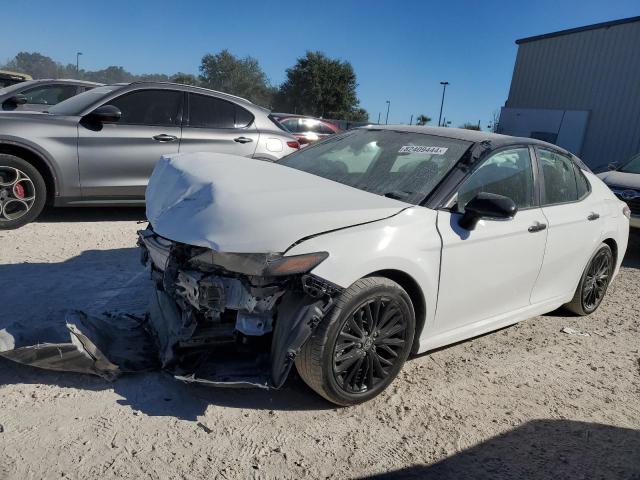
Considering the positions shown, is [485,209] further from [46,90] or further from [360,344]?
[46,90]

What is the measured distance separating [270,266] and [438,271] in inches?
43.3

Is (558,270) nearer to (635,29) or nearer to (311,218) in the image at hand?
(311,218)

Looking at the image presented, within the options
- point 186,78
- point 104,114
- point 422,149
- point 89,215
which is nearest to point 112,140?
point 104,114

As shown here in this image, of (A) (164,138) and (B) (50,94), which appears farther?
(B) (50,94)

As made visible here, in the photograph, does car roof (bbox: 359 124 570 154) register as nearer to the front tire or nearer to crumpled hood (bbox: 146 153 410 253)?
crumpled hood (bbox: 146 153 410 253)

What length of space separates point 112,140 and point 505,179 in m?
4.39

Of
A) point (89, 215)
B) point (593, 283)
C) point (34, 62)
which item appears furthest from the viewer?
point (34, 62)

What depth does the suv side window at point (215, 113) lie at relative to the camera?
6.71 m

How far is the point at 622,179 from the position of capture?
8211 mm

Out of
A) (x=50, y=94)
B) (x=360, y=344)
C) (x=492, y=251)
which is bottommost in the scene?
(x=360, y=344)

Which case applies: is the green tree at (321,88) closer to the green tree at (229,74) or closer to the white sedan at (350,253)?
the green tree at (229,74)

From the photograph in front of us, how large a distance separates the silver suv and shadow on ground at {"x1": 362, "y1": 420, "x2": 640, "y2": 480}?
4.80 m

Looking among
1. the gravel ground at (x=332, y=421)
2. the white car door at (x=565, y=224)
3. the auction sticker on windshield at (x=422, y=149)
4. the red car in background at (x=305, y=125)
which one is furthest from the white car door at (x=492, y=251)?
the red car in background at (x=305, y=125)

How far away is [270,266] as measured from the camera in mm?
2568
